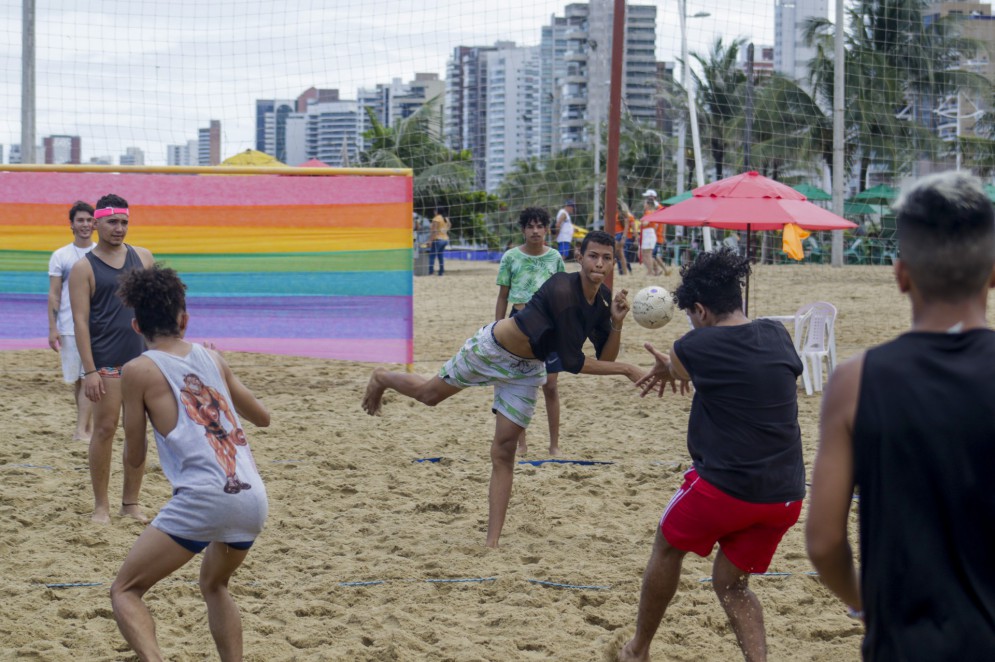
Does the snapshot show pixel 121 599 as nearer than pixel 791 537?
Yes

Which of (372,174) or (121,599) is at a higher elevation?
(372,174)

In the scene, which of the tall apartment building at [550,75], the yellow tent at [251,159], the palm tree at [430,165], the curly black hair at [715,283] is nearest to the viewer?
the curly black hair at [715,283]

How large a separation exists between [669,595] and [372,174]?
22.2 ft

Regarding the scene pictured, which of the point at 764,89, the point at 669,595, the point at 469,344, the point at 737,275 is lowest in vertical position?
the point at 669,595

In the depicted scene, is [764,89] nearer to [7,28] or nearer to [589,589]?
[7,28]

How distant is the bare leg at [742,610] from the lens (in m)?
3.19

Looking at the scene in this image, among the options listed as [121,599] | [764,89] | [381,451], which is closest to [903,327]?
[381,451]

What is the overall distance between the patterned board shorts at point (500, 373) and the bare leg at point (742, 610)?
1553 mm

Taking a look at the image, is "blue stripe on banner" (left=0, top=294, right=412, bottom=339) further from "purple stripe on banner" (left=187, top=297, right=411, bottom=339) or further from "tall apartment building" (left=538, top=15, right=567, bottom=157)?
"tall apartment building" (left=538, top=15, right=567, bottom=157)

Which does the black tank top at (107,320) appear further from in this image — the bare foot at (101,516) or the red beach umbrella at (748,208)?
the red beach umbrella at (748,208)

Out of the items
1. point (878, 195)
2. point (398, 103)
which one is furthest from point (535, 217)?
point (398, 103)

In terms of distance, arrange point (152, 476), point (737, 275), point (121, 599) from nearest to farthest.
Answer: point (121, 599) < point (737, 275) < point (152, 476)

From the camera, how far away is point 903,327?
12656mm


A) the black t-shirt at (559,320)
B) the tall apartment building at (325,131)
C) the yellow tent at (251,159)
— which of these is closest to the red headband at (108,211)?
the black t-shirt at (559,320)
